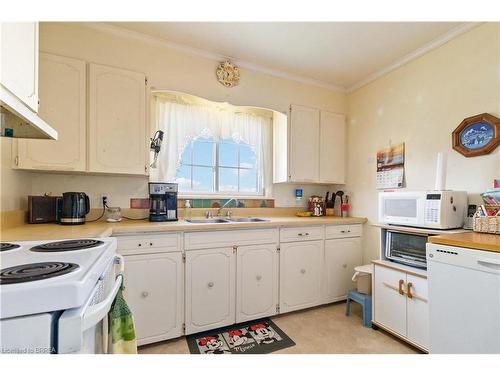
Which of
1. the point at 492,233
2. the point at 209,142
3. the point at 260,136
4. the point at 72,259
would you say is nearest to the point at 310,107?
the point at 260,136

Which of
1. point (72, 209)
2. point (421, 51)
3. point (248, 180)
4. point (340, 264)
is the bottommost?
point (340, 264)

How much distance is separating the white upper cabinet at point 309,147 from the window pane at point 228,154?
480 millimetres

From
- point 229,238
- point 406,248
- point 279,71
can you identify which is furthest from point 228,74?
point 406,248

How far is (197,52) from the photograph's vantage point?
2369 millimetres

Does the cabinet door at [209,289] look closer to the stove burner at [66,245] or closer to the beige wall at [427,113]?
the stove burner at [66,245]

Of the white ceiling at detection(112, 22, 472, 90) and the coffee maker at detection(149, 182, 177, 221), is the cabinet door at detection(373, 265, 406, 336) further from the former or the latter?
the white ceiling at detection(112, 22, 472, 90)

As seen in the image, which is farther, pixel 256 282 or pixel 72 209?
pixel 256 282

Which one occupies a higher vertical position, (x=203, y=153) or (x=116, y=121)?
(x=116, y=121)

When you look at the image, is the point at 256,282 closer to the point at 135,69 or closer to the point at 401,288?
the point at 401,288

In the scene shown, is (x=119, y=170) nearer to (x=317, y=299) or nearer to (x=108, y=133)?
(x=108, y=133)

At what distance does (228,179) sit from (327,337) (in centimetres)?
177

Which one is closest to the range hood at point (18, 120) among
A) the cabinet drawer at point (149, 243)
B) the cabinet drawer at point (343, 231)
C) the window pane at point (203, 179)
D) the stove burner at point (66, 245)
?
the stove burner at point (66, 245)
